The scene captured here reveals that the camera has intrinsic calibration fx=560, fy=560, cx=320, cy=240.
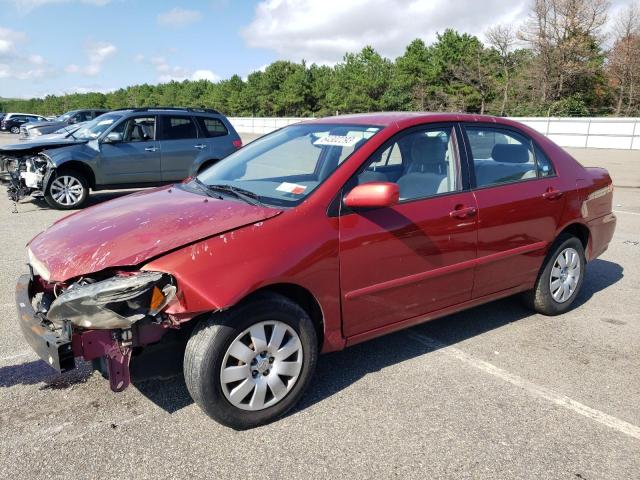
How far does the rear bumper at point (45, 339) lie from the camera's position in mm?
2650

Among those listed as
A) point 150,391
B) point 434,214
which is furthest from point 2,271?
point 434,214

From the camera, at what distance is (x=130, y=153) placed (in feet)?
34.4

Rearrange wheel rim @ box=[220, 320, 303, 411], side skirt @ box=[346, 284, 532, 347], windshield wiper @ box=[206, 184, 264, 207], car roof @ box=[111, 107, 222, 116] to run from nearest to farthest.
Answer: wheel rim @ box=[220, 320, 303, 411] < windshield wiper @ box=[206, 184, 264, 207] < side skirt @ box=[346, 284, 532, 347] < car roof @ box=[111, 107, 222, 116]

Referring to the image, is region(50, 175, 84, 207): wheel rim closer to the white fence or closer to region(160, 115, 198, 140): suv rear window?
region(160, 115, 198, 140): suv rear window

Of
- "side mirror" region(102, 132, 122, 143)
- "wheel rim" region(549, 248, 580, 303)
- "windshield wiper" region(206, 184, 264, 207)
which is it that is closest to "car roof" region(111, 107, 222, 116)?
"side mirror" region(102, 132, 122, 143)

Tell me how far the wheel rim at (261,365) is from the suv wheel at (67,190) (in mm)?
8251

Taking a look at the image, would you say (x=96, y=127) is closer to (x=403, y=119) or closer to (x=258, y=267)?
(x=403, y=119)

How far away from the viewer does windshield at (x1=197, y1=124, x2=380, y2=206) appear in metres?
3.44

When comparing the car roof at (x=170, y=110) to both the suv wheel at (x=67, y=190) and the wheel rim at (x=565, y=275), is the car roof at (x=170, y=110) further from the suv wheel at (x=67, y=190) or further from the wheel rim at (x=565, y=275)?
the wheel rim at (x=565, y=275)

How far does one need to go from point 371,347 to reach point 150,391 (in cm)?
157

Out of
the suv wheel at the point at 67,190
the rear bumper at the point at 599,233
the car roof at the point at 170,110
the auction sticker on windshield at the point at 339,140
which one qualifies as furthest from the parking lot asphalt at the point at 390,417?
the car roof at the point at 170,110

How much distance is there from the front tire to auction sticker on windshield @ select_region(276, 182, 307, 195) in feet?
2.24

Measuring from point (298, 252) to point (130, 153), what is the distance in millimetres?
8391

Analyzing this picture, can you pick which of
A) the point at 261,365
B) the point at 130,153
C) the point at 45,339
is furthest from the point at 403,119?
the point at 130,153
